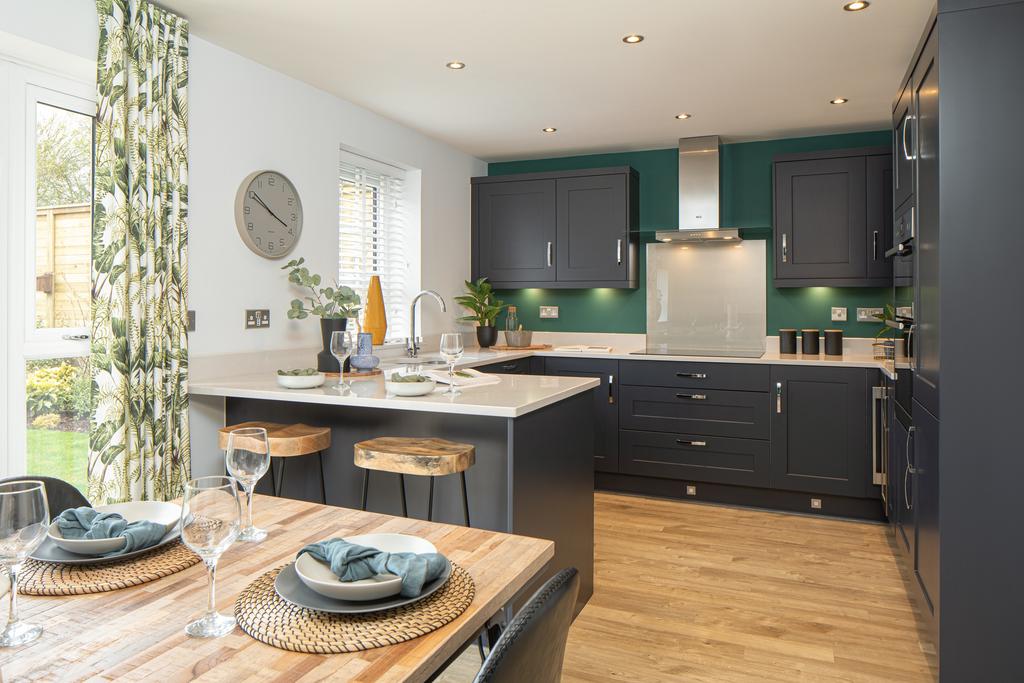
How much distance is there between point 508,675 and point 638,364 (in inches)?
157

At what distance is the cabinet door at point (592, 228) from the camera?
16.6 feet

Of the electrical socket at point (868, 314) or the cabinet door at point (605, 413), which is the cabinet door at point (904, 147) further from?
the cabinet door at point (605, 413)

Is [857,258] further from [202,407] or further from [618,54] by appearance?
[202,407]

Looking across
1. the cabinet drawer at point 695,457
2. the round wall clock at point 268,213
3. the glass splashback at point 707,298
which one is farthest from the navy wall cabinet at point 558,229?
the round wall clock at point 268,213

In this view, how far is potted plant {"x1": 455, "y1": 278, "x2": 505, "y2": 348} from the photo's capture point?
533cm

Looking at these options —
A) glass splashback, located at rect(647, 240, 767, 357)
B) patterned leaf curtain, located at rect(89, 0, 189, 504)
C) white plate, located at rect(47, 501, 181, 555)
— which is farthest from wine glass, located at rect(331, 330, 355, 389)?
glass splashback, located at rect(647, 240, 767, 357)

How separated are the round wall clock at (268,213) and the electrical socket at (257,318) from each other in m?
0.28

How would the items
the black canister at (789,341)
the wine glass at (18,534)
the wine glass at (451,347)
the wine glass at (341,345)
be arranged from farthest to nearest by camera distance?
the black canister at (789,341) → the wine glass at (341,345) → the wine glass at (451,347) → the wine glass at (18,534)

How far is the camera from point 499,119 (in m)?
4.44

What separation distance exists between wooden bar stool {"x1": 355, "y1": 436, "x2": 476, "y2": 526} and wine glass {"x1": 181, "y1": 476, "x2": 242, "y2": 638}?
1.29 meters

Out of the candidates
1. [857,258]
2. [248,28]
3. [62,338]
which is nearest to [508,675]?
[62,338]

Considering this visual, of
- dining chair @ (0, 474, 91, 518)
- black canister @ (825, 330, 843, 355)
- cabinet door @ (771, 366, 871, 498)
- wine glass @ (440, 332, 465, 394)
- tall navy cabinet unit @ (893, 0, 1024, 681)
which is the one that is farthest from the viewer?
black canister @ (825, 330, 843, 355)

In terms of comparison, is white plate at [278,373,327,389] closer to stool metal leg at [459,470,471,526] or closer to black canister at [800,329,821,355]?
stool metal leg at [459,470,471,526]

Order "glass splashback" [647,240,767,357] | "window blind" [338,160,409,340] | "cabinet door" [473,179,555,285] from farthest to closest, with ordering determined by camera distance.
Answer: "cabinet door" [473,179,555,285], "glass splashback" [647,240,767,357], "window blind" [338,160,409,340]
